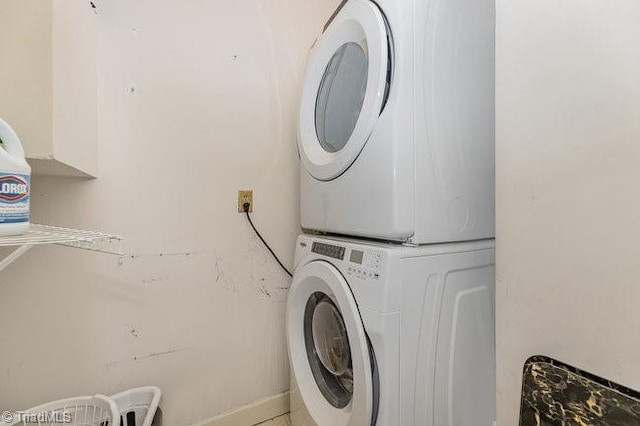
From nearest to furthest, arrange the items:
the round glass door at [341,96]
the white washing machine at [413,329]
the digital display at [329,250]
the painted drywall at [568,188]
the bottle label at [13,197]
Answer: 1. the painted drywall at [568,188]
2. the bottle label at [13,197]
3. the white washing machine at [413,329]
4. the digital display at [329,250]
5. the round glass door at [341,96]

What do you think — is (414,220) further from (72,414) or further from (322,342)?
(72,414)

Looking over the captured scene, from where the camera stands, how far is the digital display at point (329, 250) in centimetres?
99

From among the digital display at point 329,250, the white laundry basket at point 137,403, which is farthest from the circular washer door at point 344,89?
the white laundry basket at point 137,403

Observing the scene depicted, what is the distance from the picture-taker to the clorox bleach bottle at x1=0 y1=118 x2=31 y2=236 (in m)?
0.61

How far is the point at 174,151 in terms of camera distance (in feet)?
4.09

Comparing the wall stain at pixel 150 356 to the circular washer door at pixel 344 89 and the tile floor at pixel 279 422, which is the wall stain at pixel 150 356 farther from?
the circular washer door at pixel 344 89

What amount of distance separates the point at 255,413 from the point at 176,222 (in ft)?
3.16

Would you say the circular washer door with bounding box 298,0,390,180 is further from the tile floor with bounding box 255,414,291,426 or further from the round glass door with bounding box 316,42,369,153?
the tile floor with bounding box 255,414,291,426

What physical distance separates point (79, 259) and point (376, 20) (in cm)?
132

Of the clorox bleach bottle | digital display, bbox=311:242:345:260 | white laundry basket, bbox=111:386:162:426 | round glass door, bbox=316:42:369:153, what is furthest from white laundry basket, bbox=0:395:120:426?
round glass door, bbox=316:42:369:153

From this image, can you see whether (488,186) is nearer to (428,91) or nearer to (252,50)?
(428,91)

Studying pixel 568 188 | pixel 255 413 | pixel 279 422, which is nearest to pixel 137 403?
pixel 255 413

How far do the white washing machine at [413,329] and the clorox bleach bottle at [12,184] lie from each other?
774mm

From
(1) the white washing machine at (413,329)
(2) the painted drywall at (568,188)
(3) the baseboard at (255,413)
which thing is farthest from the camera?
(3) the baseboard at (255,413)
